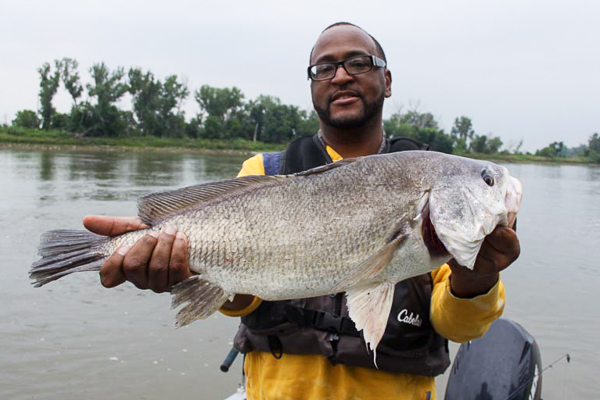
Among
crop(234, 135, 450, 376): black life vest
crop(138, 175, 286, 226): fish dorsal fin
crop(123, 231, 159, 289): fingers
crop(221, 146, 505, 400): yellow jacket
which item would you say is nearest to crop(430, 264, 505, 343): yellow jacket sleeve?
crop(221, 146, 505, 400): yellow jacket

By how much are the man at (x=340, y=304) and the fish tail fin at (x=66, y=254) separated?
6 centimetres

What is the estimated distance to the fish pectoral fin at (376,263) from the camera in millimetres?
2217

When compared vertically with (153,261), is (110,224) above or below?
above

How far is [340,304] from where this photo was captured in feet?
9.02

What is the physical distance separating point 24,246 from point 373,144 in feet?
31.4

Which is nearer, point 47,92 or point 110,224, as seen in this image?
point 110,224

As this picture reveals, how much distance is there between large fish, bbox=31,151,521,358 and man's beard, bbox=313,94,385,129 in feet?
2.00

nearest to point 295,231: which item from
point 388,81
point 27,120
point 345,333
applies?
point 345,333

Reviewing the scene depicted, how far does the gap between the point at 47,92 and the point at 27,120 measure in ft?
13.4

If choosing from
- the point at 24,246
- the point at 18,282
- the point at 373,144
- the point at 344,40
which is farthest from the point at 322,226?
the point at 24,246

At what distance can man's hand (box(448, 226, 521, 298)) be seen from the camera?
216 centimetres

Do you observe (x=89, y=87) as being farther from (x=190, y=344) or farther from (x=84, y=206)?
(x=190, y=344)

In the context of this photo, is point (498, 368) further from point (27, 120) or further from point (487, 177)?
point (27, 120)

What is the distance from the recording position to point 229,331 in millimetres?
6941
